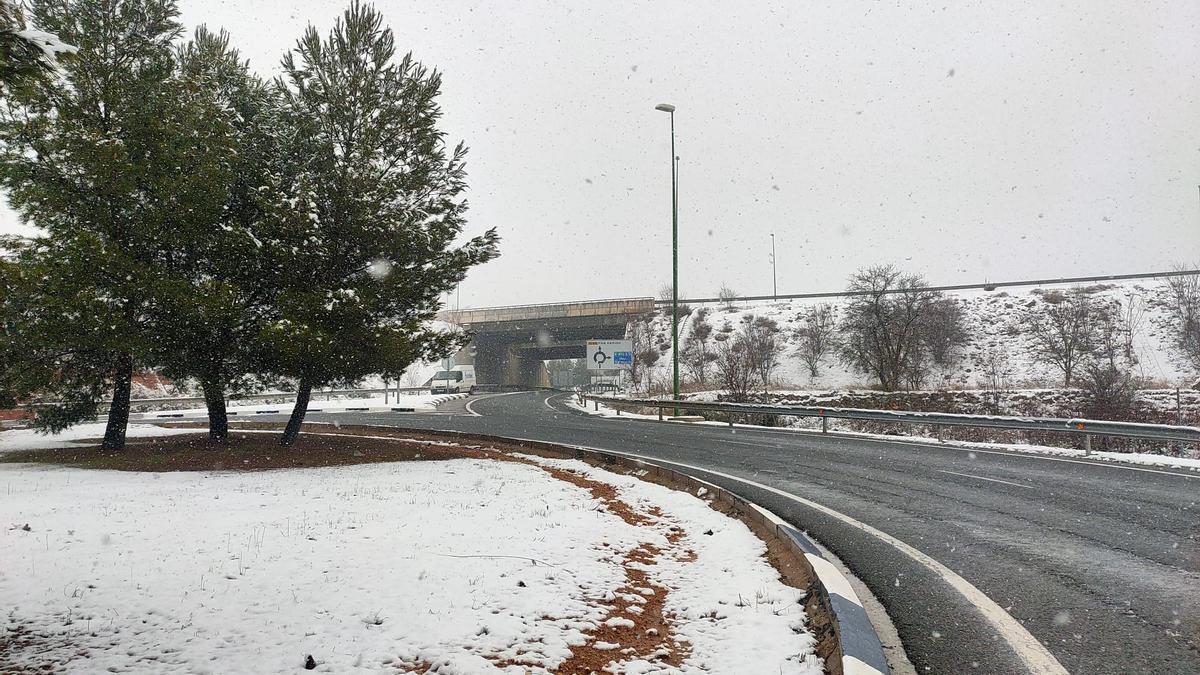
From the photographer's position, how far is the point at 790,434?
1773 cm

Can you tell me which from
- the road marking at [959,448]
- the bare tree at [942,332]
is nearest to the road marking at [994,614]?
the road marking at [959,448]

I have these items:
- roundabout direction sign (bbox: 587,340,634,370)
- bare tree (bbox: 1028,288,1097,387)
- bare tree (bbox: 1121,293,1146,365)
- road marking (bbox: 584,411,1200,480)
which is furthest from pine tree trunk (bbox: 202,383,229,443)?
bare tree (bbox: 1121,293,1146,365)

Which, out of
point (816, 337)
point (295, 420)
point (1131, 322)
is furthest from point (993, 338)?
point (295, 420)

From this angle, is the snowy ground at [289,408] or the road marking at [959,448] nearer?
the road marking at [959,448]

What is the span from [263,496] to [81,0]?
12.7m

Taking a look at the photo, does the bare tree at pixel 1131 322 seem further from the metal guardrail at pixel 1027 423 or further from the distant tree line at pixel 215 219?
the distant tree line at pixel 215 219

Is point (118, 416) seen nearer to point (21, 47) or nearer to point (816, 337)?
point (21, 47)

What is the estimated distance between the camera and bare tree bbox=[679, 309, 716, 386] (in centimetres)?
4962

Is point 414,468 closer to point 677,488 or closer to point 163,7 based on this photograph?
point 677,488

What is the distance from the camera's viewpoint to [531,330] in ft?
196

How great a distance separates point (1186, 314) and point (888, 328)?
21.9 m

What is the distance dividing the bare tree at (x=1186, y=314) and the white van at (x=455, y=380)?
48.8 meters

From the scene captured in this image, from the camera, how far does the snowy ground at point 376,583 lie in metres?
3.88

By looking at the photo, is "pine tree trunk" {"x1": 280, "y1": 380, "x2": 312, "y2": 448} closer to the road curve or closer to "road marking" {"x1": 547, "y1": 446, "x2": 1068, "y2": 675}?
the road curve
